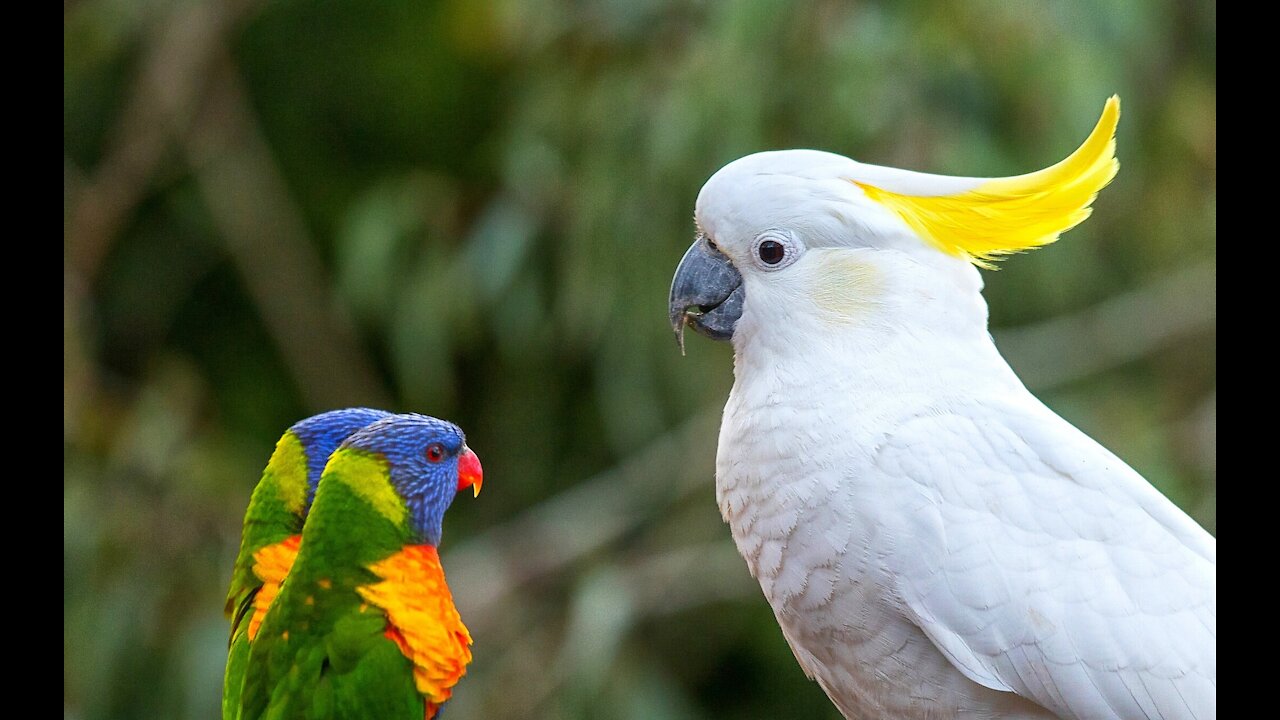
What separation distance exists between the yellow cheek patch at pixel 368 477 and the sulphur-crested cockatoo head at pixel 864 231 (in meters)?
0.43

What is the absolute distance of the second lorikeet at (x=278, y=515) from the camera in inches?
43.1

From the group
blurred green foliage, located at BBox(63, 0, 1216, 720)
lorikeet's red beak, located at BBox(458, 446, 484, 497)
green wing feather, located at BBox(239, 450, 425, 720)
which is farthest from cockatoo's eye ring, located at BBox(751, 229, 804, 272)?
blurred green foliage, located at BBox(63, 0, 1216, 720)

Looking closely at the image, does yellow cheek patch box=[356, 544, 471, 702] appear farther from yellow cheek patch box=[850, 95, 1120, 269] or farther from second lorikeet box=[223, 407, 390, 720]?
yellow cheek patch box=[850, 95, 1120, 269]

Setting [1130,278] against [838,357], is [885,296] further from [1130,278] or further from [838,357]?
[1130,278]

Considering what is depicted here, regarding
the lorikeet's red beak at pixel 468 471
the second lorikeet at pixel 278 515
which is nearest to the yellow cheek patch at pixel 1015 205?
the lorikeet's red beak at pixel 468 471

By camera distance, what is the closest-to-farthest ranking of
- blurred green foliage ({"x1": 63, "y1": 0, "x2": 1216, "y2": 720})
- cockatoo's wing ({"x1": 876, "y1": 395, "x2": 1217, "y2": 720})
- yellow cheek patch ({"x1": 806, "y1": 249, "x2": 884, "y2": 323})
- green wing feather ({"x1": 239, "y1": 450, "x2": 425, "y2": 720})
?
1. green wing feather ({"x1": 239, "y1": 450, "x2": 425, "y2": 720})
2. cockatoo's wing ({"x1": 876, "y1": 395, "x2": 1217, "y2": 720})
3. yellow cheek patch ({"x1": 806, "y1": 249, "x2": 884, "y2": 323})
4. blurred green foliage ({"x1": 63, "y1": 0, "x2": 1216, "y2": 720})

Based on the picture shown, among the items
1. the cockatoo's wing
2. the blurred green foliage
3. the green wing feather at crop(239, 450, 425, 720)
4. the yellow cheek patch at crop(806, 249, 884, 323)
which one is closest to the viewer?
the green wing feather at crop(239, 450, 425, 720)

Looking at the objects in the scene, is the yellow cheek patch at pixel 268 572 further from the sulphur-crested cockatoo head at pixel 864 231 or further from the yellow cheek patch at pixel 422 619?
the sulphur-crested cockatoo head at pixel 864 231

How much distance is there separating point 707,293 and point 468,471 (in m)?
0.33

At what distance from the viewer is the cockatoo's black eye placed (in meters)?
1.22

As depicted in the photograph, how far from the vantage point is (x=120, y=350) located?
3.22m

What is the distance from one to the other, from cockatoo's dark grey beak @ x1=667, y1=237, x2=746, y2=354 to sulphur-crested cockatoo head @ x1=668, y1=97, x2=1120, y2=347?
0.03m

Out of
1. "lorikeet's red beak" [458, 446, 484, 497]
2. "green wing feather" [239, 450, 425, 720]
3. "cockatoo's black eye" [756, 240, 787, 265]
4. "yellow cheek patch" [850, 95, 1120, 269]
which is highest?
"yellow cheek patch" [850, 95, 1120, 269]
